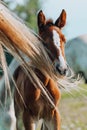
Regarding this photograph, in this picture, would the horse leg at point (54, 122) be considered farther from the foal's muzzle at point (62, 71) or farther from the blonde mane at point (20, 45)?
the blonde mane at point (20, 45)

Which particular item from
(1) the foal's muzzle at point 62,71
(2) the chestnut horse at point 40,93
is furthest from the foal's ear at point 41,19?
(1) the foal's muzzle at point 62,71

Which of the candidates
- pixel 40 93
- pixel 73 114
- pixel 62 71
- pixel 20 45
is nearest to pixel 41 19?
pixel 40 93

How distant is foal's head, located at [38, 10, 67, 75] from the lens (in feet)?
14.5

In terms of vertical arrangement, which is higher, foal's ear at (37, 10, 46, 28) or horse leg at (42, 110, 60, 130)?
foal's ear at (37, 10, 46, 28)

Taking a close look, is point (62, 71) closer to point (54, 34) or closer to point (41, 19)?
point (54, 34)

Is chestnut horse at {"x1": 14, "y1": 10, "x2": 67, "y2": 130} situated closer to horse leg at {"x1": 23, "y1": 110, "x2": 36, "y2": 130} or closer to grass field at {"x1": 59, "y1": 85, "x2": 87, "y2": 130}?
horse leg at {"x1": 23, "y1": 110, "x2": 36, "y2": 130}

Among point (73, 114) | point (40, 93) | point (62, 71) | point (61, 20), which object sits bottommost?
point (73, 114)

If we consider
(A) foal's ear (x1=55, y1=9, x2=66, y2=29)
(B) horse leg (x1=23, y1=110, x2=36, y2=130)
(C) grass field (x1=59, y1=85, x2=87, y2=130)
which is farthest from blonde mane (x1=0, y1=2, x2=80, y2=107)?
(C) grass field (x1=59, y1=85, x2=87, y2=130)

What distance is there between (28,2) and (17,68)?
35.2m

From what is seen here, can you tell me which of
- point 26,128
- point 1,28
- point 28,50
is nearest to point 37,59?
point 28,50

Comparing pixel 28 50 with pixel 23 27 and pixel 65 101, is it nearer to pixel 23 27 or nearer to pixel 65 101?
pixel 23 27

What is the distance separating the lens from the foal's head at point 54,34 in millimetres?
4421

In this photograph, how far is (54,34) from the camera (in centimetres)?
463

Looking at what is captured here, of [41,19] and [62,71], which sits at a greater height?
[41,19]
